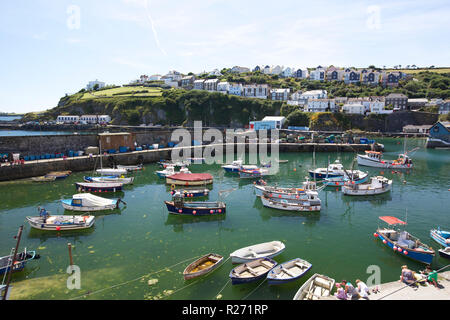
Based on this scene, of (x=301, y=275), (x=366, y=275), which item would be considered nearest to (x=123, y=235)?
(x=301, y=275)

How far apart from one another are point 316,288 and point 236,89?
11294 centimetres

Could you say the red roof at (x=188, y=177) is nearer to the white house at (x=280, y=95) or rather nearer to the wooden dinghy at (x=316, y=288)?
the wooden dinghy at (x=316, y=288)

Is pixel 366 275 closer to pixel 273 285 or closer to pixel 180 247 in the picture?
pixel 273 285

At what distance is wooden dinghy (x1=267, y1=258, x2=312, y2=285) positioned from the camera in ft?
49.0

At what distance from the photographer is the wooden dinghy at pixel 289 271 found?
1495 cm

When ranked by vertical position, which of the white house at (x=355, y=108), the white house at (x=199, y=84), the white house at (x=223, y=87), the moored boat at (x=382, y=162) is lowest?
the moored boat at (x=382, y=162)

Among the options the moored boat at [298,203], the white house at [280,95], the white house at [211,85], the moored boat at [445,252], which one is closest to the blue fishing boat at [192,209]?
the moored boat at [298,203]

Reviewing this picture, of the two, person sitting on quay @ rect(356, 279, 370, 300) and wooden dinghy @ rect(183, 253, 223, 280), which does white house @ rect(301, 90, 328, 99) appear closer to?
wooden dinghy @ rect(183, 253, 223, 280)

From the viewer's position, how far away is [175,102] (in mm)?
110812

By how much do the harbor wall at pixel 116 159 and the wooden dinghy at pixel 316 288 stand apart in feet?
135

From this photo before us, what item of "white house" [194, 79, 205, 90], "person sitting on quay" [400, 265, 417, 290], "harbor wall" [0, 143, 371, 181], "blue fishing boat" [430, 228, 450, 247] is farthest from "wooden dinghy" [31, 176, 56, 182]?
"white house" [194, 79, 205, 90]

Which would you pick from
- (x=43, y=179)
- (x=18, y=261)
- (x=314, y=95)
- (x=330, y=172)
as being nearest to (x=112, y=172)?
(x=43, y=179)
